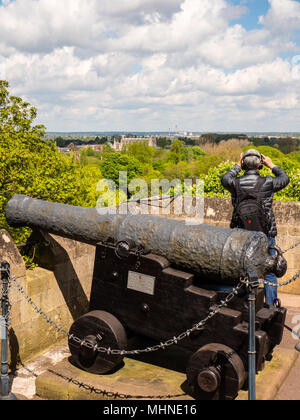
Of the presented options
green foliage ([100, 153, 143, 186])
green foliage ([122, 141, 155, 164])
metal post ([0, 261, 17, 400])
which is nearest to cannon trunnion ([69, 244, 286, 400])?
metal post ([0, 261, 17, 400])

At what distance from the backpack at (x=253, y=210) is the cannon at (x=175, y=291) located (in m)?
1.00

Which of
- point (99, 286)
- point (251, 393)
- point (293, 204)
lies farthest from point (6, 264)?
point (293, 204)

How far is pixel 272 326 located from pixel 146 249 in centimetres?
143

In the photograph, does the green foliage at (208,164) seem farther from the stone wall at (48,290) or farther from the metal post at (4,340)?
the metal post at (4,340)

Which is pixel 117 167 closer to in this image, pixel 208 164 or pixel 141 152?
pixel 208 164

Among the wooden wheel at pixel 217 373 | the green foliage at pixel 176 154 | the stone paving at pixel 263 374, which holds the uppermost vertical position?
the green foliage at pixel 176 154

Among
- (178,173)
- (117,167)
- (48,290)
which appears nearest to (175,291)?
(48,290)

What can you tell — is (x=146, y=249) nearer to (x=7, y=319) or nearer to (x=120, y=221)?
(x=120, y=221)

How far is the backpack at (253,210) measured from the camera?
16.7 ft

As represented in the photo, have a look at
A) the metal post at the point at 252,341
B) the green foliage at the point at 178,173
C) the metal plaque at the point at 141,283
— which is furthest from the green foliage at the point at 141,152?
the metal post at the point at 252,341

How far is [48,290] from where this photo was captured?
5.54 meters

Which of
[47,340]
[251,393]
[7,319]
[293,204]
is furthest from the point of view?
[293,204]

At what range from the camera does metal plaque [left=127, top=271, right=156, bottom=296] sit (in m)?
4.37
